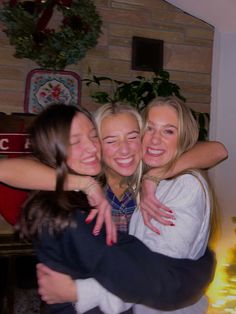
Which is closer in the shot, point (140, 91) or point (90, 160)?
point (90, 160)

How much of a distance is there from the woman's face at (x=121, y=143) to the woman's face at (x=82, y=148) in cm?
13

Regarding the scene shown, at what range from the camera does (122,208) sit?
4.83ft

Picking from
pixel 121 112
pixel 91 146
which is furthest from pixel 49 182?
pixel 121 112

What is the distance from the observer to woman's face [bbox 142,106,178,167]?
141 cm

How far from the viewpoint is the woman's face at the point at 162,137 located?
1.41m

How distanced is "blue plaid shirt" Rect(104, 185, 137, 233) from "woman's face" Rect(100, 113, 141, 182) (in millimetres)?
91

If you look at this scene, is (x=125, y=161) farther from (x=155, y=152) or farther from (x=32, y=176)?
(x=32, y=176)

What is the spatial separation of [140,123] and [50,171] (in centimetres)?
41

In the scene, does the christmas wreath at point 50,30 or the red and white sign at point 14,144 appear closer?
the red and white sign at point 14,144

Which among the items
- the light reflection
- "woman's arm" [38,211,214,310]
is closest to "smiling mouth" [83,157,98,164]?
"woman's arm" [38,211,214,310]

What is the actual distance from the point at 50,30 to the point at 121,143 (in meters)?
1.92

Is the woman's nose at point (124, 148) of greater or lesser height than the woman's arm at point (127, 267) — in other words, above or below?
above

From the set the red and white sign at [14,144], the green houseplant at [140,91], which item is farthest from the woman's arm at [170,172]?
the green houseplant at [140,91]

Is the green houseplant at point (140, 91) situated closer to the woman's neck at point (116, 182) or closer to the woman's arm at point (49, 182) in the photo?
the woman's neck at point (116, 182)
